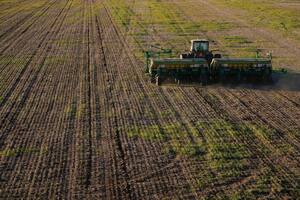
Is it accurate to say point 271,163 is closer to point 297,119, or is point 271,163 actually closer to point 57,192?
point 297,119

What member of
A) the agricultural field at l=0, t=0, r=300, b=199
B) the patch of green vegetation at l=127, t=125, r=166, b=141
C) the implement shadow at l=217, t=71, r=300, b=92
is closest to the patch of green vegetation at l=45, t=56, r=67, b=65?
the agricultural field at l=0, t=0, r=300, b=199

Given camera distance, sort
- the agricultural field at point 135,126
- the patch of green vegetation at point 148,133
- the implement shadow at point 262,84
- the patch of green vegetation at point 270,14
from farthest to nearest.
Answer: the patch of green vegetation at point 270,14 → the implement shadow at point 262,84 → the patch of green vegetation at point 148,133 → the agricultural field at point 135,126

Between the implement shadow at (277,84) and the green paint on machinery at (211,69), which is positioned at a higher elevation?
the green paint on machinery at (211,69)

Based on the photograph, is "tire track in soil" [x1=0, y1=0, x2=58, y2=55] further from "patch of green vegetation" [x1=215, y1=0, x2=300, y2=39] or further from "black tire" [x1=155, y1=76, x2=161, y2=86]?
"patch of green vegetation" [x1=215, y1=0, x2=300, y2=39]

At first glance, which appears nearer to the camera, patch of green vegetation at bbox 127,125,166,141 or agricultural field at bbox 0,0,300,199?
agricultural field at bbox 0,0,300,199

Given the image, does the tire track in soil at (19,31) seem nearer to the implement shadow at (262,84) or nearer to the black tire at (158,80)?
the black tire at (158,80)

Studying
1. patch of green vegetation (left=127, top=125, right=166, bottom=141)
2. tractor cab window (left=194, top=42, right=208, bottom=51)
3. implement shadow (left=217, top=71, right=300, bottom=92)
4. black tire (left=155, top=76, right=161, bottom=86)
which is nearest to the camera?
patch of green vegetation (left=127, top=125, right=166, bottom=141)

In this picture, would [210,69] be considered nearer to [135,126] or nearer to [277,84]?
[277,84]

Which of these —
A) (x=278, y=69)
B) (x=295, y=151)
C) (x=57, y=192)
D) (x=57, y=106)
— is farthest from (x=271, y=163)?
(x=278, y=69)

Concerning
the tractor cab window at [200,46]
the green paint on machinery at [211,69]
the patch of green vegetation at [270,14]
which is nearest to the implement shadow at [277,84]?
the green paint on machinery at [211,69]
